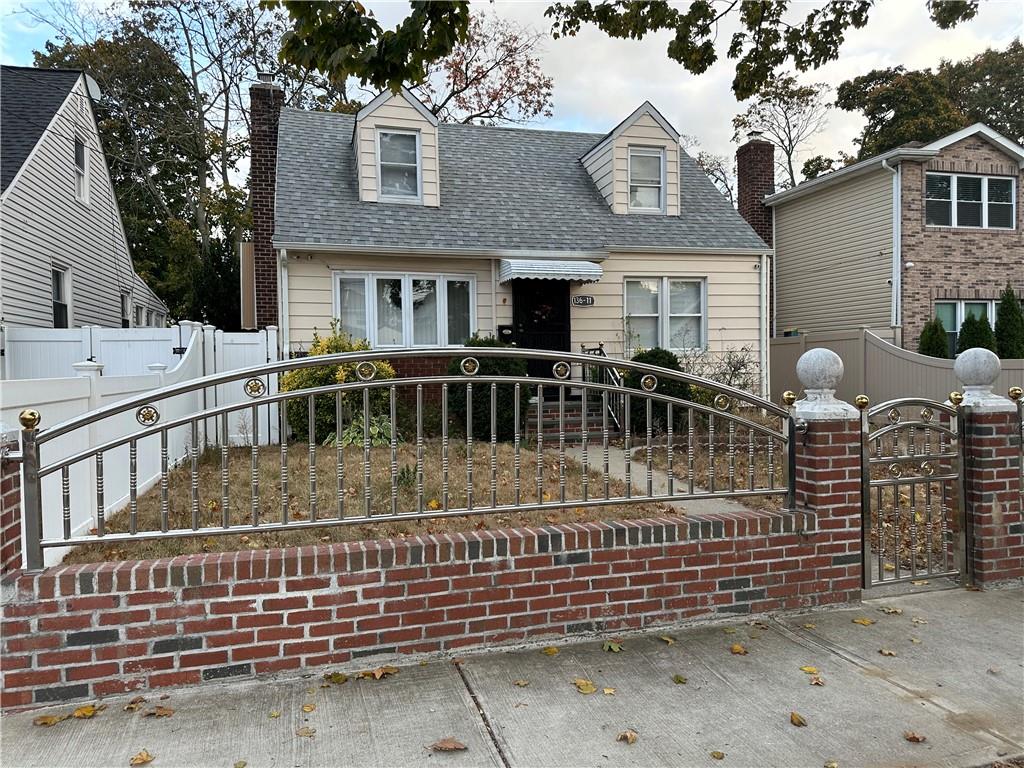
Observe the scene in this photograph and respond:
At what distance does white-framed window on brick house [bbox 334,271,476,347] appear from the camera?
1112 cm

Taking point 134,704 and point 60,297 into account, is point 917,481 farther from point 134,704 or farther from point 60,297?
point 60,297

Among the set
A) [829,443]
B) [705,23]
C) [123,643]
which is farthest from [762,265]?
[123,643]

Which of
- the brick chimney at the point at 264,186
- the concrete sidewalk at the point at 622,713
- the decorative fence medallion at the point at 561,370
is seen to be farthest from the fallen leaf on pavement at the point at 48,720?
the brick chimney at the point at 264,186

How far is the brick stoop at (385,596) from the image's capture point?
284cm

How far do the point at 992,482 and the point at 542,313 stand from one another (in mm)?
8341

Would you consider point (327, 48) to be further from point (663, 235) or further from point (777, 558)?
point (663, 235)

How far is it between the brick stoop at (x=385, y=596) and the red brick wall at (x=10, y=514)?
11 centimetres

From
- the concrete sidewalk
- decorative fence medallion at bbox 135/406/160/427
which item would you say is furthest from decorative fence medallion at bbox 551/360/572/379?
decorative fence medallion at bbox 135/406/160/427

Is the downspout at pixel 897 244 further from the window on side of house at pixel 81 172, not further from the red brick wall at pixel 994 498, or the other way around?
the window on side of house at pixel 81 172

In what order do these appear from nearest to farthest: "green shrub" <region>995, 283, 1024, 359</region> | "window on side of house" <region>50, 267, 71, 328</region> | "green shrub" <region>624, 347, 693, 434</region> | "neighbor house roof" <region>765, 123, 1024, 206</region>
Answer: "green shrub" <region>624, 347, 693, 434</region>, "window on side of house" <region>50, 267, 71, 328</region>, "green shrub" <region>995, 283, 1024, 359</region>, "neighbor house roof" <region>765, 123, 1024, 206</region>

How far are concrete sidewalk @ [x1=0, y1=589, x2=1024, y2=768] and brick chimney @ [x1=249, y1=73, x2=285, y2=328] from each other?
907 centimetres

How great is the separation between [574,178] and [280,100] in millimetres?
5899

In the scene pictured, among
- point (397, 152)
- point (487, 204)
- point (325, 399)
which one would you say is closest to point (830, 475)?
point (325, 399)

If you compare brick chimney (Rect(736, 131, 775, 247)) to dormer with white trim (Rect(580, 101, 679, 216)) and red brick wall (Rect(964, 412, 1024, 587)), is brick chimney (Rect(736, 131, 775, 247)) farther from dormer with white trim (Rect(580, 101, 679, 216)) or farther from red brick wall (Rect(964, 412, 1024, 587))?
red brick wall (Rect(964, 412, 1024, 587))
